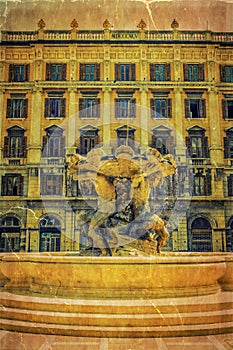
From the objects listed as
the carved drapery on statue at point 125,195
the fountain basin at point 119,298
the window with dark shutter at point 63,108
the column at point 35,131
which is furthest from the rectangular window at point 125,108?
the fountain basin at point 119,298

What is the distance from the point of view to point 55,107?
10.5 metres

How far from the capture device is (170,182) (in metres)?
10.5

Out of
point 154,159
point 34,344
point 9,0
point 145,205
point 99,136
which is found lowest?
point 34,344

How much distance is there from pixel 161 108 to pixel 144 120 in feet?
1.89

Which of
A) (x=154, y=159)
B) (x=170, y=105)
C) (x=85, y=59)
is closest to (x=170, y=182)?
(x=170, y=105)

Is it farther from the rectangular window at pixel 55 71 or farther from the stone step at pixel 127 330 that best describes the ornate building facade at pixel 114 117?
the stone step at pixel 127 330

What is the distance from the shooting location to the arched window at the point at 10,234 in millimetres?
9281

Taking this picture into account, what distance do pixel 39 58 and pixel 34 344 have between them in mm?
8481

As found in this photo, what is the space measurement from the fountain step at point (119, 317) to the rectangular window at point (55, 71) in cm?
768

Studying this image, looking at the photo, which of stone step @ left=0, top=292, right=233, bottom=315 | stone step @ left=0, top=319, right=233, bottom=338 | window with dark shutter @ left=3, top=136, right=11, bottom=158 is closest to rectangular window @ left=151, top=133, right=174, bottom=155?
window with dark shutter @ left=3, top=136, right=11, bottom=158

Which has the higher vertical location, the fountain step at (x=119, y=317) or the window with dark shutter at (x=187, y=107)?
the window with dark shutter at (x=187, y=107)

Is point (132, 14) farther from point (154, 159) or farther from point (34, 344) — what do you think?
point (34, 344)

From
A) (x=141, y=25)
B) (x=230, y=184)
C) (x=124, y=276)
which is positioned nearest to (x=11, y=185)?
(x=141, y=25)

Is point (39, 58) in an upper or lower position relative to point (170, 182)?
upper
